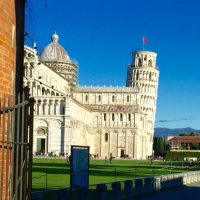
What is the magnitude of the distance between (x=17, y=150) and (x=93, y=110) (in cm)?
12806

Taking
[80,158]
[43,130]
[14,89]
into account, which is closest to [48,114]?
[43,130]

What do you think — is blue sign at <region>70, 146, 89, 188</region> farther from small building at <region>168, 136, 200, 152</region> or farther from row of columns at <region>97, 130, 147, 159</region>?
small building at <region>168, 136, 200, 152</region>

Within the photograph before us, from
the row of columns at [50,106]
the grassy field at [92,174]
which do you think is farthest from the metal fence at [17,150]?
the row of columns at [50,106]

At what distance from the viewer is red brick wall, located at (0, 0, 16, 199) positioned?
6.94 meters

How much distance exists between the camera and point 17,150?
22.0 feet

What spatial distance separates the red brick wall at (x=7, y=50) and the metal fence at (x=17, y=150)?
0.09 meters

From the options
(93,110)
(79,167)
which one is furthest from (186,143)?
(79,167)

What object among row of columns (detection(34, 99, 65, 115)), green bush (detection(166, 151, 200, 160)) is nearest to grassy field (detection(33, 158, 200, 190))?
row of columns (detection(34, 99, 65, 115))

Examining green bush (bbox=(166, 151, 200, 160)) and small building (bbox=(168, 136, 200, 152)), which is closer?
green bush (bbox=(166, 151, 200, 160))

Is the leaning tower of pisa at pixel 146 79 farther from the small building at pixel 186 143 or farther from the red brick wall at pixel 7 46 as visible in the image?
the red brick wall at pixel 7 46

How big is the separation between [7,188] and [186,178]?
30.8m

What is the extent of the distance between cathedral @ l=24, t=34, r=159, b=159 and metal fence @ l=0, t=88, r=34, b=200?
3770 inches

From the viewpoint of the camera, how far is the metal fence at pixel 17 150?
6.55 m

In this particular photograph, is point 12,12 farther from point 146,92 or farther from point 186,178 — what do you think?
point 146,92
